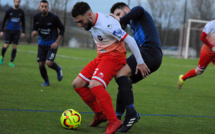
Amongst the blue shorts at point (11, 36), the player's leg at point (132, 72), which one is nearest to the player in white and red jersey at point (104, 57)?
the player's leg at point (132, 72)

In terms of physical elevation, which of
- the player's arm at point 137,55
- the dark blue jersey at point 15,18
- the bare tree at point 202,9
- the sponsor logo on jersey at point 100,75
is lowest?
the bare tree at point 202,9

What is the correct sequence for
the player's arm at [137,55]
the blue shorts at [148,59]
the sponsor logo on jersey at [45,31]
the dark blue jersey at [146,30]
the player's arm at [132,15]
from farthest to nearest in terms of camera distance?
the sponsor logo on jersey at [45,31]
the dark blue jersey at [146,30]
the blue shorts at [148,59]
the player's arm at [132,15]
the player's arm at [137,55]

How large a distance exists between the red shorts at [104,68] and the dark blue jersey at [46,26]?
4.05 meters

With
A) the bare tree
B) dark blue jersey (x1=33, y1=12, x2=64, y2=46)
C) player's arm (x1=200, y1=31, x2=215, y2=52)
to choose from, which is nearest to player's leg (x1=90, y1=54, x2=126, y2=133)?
player's arm (x1=200, y1=31, x2=215, y2=52)

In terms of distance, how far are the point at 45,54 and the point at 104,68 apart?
440 cm

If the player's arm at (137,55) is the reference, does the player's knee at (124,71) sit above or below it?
below

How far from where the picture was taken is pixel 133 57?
16.0ft

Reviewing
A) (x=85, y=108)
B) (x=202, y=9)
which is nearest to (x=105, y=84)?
(x=85, y=108)

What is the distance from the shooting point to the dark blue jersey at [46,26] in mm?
8508

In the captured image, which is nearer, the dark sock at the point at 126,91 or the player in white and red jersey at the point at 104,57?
the player in white and red jersey at the point at 104,57

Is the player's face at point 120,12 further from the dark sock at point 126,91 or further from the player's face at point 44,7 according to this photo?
the player's face at point 44,7

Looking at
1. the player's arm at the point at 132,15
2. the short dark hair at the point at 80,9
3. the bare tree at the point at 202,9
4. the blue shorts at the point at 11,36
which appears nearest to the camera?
the short dark hair at the point at 80,9

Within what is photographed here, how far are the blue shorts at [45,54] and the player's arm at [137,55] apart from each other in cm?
419

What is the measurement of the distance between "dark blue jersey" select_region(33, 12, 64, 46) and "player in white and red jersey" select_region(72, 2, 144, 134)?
405 cm
